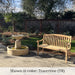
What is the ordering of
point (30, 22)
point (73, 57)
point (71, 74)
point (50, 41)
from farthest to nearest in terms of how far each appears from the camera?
1. point (30, 22)
2. point (50, 41)
3. point (73, 57)
4. point (71, 74)

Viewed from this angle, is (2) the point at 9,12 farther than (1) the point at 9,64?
Yes

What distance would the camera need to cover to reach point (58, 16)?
725 inches

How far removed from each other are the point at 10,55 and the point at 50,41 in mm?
2216

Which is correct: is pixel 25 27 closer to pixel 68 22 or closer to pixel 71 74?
pixel 68 22

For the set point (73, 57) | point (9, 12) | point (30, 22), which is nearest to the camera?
point (73, 57)

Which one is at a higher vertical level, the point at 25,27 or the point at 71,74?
the point at 25,27

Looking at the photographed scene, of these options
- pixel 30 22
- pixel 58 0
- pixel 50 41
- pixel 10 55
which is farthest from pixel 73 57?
pixel 58 0

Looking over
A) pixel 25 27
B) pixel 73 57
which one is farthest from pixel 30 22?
pixel 73 57

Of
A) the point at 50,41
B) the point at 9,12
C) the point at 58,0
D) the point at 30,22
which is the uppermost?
the point at 58,0

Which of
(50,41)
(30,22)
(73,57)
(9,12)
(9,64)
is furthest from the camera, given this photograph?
(30,22)

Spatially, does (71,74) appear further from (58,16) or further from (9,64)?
(58,16)

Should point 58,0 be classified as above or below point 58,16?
above

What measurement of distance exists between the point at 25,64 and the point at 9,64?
2.08 ft

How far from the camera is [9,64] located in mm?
5359
